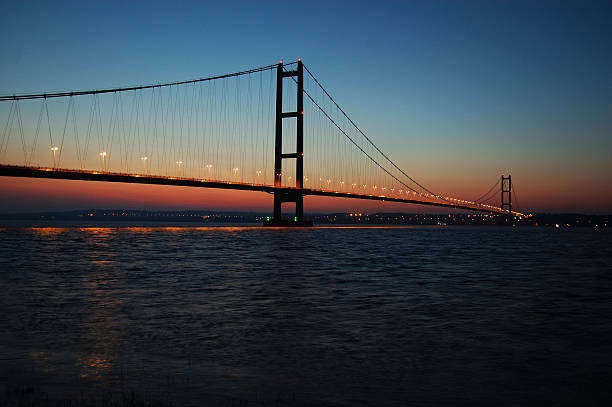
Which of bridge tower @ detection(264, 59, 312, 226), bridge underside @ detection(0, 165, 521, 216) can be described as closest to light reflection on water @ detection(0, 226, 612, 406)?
bridge underside @ detection(0, 165, 521, 216)

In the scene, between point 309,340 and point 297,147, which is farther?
point 297,147

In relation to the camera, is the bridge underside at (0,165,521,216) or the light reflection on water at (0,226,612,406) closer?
the light reflection on water at (0,226,612,406)

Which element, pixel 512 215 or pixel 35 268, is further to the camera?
pixel 512 215

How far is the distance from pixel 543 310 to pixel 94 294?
33.6 ft

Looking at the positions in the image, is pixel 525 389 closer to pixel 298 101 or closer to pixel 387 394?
pixel 387 394

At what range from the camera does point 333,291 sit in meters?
15.1

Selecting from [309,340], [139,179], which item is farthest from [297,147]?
[309,340]

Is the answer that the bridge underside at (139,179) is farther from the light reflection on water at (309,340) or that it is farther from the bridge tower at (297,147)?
the light reflection on water at (309,340)

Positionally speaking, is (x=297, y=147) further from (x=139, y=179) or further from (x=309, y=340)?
(x=309, y=340)

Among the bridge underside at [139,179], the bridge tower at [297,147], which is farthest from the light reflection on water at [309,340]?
the bridge tower at [297,147]

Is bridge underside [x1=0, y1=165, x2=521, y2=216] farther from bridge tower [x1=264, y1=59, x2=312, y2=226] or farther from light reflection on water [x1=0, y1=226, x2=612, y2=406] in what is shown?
light reflection on water [x1=0, y1=226, x2=612, y2=406]

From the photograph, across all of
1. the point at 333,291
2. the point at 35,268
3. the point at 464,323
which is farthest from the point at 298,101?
the point at 464,323

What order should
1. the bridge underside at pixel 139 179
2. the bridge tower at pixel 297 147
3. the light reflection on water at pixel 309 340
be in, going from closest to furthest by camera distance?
the light reflection on water at pixel 309 340 < the bridge underside at pixel 139 179 < the bridge tower at pixel 297 147

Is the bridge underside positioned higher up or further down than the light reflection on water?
higher up
